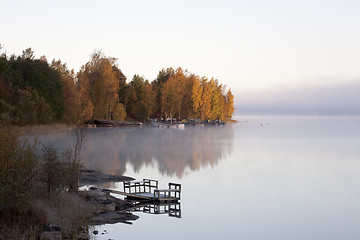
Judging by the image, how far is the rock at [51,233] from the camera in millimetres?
10941

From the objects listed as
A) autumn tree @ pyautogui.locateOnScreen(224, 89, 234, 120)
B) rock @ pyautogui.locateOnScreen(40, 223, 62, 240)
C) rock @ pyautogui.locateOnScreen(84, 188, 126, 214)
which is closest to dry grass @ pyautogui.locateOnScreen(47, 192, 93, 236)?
rock @ pyautogui.locateOnScreen(84, 188, 126, 214)

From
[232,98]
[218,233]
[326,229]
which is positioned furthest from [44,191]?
[232,98]

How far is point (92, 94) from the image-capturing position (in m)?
82.6

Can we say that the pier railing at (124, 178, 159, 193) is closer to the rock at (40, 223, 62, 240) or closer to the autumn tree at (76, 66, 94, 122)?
the rock at (40, 223, 62, 240)

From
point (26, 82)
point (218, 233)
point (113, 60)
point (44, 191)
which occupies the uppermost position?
point (113, 60)

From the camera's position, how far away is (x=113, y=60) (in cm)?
9194

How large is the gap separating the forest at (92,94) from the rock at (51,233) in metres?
4.86

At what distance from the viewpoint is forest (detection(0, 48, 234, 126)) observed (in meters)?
51.8

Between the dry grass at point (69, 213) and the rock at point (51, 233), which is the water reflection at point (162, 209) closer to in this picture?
the dry grass at point (69, 213)

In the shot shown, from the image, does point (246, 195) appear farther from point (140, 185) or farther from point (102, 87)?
point (102, 87)

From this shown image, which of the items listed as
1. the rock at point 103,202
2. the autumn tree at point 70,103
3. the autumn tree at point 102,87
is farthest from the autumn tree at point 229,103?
the rock at point 103,202

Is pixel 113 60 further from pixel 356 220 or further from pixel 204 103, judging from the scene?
pixel 356 220

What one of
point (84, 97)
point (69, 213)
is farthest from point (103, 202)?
point (84, 97)

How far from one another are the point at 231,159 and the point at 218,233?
872 inches
